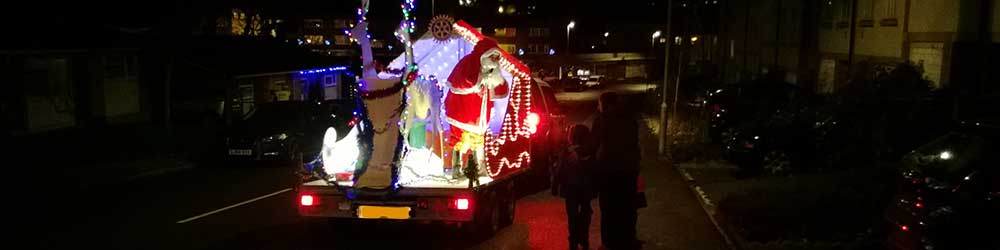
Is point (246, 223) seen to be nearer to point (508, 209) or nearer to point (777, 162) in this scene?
point (508, 209)

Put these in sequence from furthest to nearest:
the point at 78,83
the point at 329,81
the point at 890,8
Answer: the point at 329,81
the point at 78,83
the point at 890,8

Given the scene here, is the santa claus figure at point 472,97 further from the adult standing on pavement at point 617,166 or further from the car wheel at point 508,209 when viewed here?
the adult standing on pavement at point 617,166

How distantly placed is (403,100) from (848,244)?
462cm

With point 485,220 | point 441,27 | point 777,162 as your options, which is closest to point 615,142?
point 485,220

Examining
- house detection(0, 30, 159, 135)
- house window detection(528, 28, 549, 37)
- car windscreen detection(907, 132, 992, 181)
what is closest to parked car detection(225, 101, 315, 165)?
house detection(0, 30, 159, 135)

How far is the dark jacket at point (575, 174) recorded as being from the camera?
7449 mm

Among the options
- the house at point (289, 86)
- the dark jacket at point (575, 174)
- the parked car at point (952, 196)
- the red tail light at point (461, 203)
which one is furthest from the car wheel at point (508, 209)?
the house at point (289, 86)

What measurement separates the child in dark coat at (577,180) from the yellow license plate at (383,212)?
1537 mm

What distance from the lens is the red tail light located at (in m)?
8.16

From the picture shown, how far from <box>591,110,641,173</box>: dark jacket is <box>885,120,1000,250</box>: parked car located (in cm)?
236

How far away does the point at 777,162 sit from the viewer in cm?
1289

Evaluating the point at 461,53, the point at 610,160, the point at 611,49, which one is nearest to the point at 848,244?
the point at 610,160

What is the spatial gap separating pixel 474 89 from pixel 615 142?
2.53 metres

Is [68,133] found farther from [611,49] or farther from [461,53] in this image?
→ [611,49]
